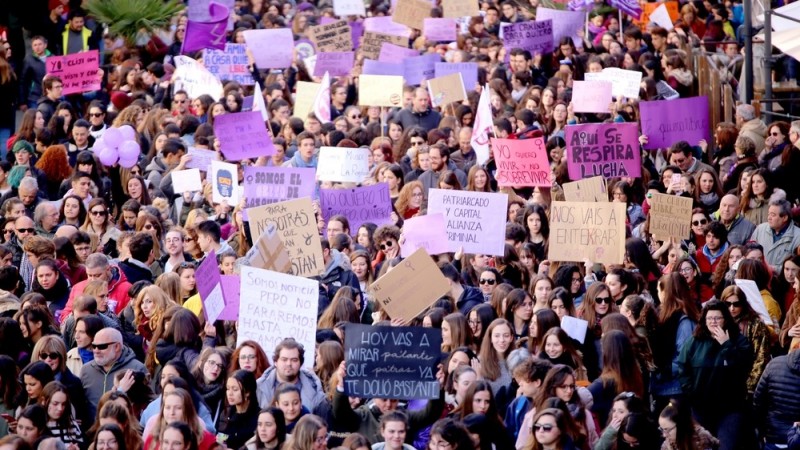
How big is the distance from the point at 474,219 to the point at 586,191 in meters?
1.58

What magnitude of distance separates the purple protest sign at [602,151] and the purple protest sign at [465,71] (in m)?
4.90

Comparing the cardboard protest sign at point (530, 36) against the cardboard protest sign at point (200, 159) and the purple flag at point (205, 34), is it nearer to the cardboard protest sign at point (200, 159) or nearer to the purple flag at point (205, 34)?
the purple flag at point (205, 34)

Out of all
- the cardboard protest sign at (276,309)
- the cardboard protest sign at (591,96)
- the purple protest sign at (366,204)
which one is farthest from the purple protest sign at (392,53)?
the cardboard protest sign at (276,309)

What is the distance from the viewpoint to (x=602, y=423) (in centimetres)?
1208

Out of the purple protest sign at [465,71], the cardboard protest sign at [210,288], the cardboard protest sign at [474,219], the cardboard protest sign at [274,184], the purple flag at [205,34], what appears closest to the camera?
the cardboard protest sign at [210,288]

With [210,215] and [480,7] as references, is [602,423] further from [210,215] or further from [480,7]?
[480,7]

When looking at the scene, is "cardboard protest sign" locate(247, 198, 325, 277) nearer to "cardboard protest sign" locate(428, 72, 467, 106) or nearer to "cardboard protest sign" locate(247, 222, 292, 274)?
"cardboard protest sign" locate(247, 222, 292, 274)

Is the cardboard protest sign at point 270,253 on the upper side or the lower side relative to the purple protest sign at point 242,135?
lower

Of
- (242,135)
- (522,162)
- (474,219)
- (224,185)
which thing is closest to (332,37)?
(242,135)

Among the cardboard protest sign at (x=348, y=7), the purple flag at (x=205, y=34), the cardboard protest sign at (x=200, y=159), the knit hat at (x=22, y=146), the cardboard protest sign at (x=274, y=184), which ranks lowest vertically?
the cardboard protest sign at (x=274, y=184)

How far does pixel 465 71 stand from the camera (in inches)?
886

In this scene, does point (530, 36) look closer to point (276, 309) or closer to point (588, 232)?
point (588, 232)

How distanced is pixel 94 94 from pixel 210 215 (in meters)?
5.66

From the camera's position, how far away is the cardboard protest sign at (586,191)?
1669 cm
